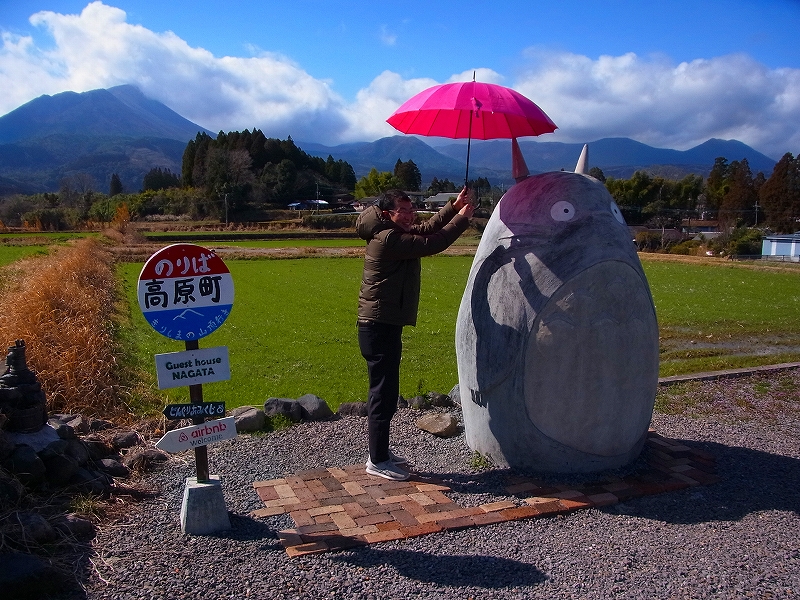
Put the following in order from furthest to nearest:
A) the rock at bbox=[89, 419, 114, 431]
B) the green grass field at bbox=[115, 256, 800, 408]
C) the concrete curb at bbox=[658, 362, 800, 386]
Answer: the green grass field at bbox=[115, 256, 800, 408] < the concrete curb at bbox=[658, 362, 800, 386] < the rock at bbox=[89, 419, 114, 431]

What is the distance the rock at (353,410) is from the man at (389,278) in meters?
1.91

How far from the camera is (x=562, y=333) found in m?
4.93

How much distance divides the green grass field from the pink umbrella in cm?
405

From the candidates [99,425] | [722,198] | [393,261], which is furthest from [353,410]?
[722,198]

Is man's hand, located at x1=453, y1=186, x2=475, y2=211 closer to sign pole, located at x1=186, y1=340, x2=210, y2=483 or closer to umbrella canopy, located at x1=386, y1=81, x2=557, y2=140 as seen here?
umbrella canopy, located at x1=386, y1=81, x2=557, y2=140

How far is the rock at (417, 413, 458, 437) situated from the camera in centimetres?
653

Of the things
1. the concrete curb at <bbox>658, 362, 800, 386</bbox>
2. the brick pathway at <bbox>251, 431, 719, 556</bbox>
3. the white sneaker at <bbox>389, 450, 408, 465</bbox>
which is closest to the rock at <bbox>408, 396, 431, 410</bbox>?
the white sneaker at <bbox>389, 450, 408, 465</bbox>

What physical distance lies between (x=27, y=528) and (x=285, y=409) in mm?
3207

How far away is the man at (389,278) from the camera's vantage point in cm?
493

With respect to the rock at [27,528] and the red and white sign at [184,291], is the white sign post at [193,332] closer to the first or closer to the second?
the red and white sign at [184,291]

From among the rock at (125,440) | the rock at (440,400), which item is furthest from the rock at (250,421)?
the rock at (440,400)

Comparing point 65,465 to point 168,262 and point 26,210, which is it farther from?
point 26,210

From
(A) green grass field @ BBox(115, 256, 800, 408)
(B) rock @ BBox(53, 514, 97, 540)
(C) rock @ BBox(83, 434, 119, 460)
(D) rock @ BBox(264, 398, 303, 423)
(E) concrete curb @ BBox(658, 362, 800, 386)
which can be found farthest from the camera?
(A) green grass field @ BBox(115, 256, 800, 408)

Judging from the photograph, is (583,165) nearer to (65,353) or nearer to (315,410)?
(315,410)
